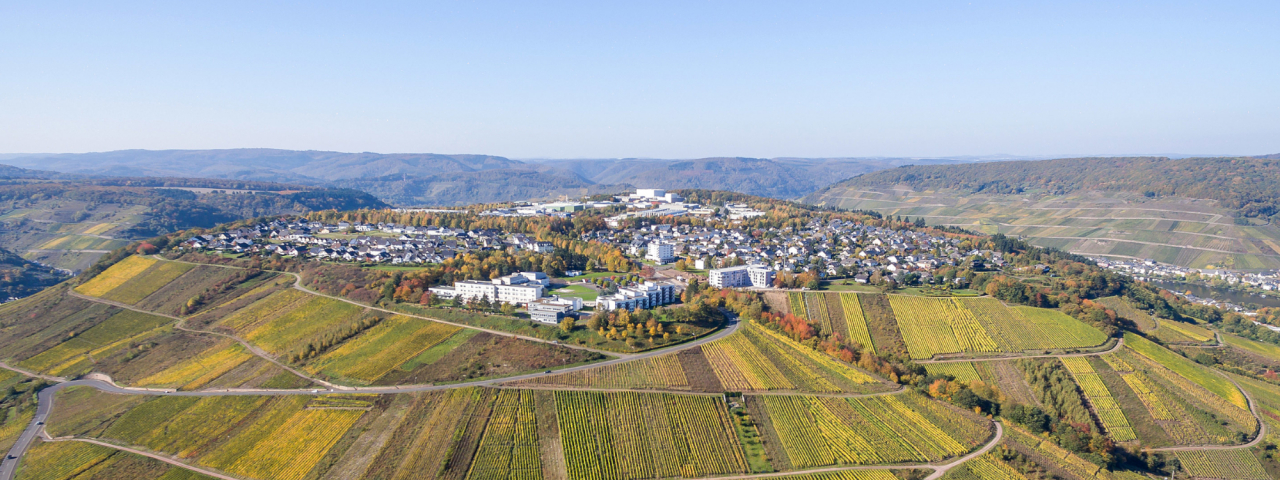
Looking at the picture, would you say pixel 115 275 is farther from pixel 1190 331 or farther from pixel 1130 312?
pixel 1190 331

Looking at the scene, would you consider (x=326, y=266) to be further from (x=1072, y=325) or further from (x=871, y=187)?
(x=871, y=187)

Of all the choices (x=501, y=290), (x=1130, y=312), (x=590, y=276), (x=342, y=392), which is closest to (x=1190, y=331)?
(x=1130, y=312)

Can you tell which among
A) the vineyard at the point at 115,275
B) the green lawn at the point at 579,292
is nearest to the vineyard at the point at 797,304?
the green lawn at the point at 579,292

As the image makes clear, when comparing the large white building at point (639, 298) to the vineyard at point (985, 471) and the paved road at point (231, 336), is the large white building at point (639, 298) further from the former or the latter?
the vineyard at point (985, 471)

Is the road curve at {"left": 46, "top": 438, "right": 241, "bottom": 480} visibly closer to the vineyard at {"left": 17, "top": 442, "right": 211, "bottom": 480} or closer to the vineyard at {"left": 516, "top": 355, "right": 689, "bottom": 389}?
the vineyard at {"left": 17, "top": 442, "right": 211, "bottom": 480}

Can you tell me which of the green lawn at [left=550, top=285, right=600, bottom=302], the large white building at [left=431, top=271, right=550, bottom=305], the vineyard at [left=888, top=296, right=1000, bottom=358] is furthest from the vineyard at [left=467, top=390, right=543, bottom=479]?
the vineyard at [left=888, top=296, right=1000, bottom=358]
